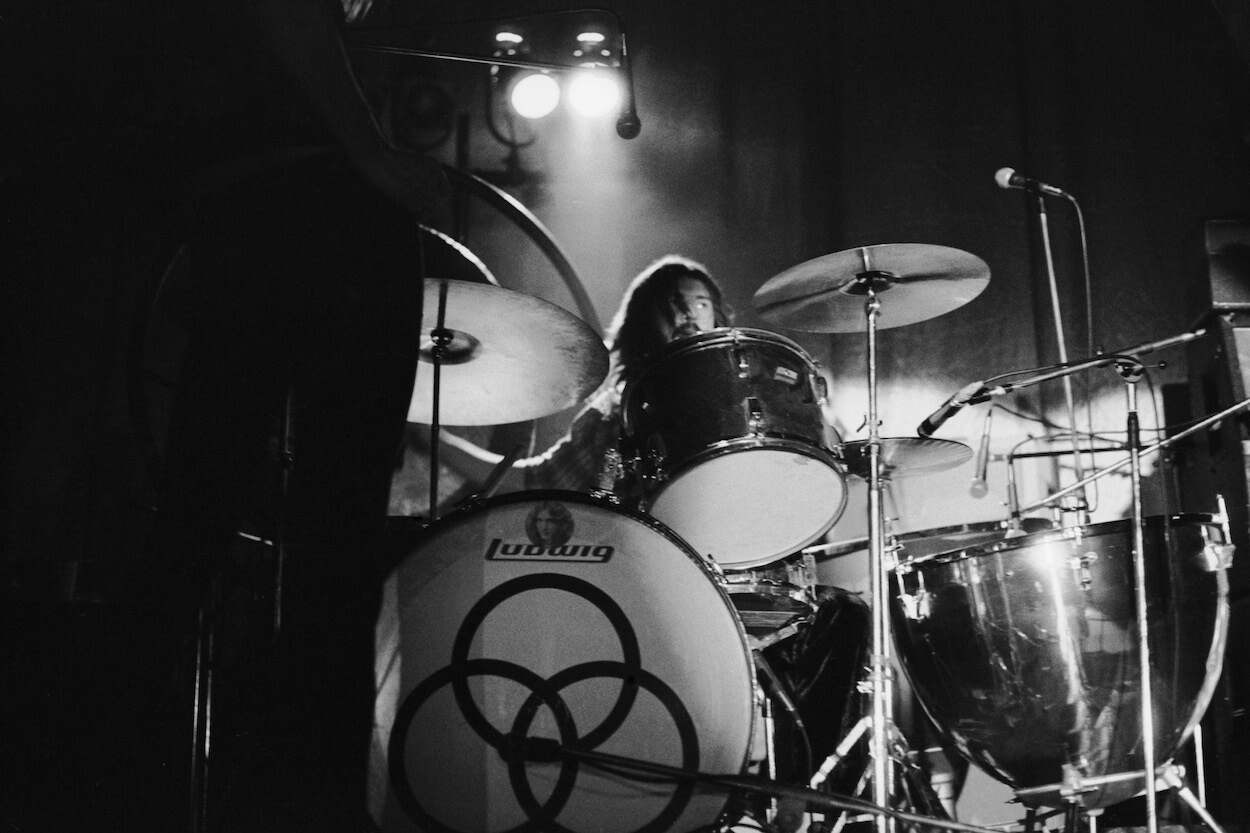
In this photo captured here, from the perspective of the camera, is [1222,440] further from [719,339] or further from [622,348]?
[622,348]

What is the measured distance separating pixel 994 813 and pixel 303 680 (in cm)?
254

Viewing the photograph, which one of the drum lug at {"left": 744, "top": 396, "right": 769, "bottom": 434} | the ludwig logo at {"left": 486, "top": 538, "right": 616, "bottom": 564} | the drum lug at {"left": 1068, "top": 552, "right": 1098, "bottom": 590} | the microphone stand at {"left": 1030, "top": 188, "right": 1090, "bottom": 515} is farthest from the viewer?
the microphone stand at {"left": 1030, "top": 188, "right": 1090, "bottom": 515}

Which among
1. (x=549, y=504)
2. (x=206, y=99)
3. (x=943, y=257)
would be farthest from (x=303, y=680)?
(x=943, y=257)

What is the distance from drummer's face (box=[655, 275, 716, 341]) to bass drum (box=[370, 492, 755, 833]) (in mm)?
2070

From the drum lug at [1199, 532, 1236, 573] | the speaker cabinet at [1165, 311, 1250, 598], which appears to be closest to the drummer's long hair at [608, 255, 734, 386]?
the speaker cabinet at [1165, 311, 1250, 598]

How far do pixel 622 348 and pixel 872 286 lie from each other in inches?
61.0

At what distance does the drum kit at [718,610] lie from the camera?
7.22 ft

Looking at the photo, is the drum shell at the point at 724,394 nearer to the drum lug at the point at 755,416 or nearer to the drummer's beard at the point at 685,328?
the drum lug at the point at 755,416

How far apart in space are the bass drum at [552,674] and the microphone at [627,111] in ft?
7.65

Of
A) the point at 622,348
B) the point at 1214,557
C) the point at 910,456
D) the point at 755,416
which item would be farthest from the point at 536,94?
the point at 1214,557

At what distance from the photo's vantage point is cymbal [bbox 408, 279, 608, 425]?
2.91 metres

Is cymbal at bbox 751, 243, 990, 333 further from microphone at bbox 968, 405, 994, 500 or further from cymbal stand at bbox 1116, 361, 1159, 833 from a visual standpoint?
cymbal stand at bbox 1116, 361, 1159, 833

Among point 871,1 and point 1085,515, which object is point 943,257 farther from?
point 871,1

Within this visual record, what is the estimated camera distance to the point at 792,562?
11.5 ft
